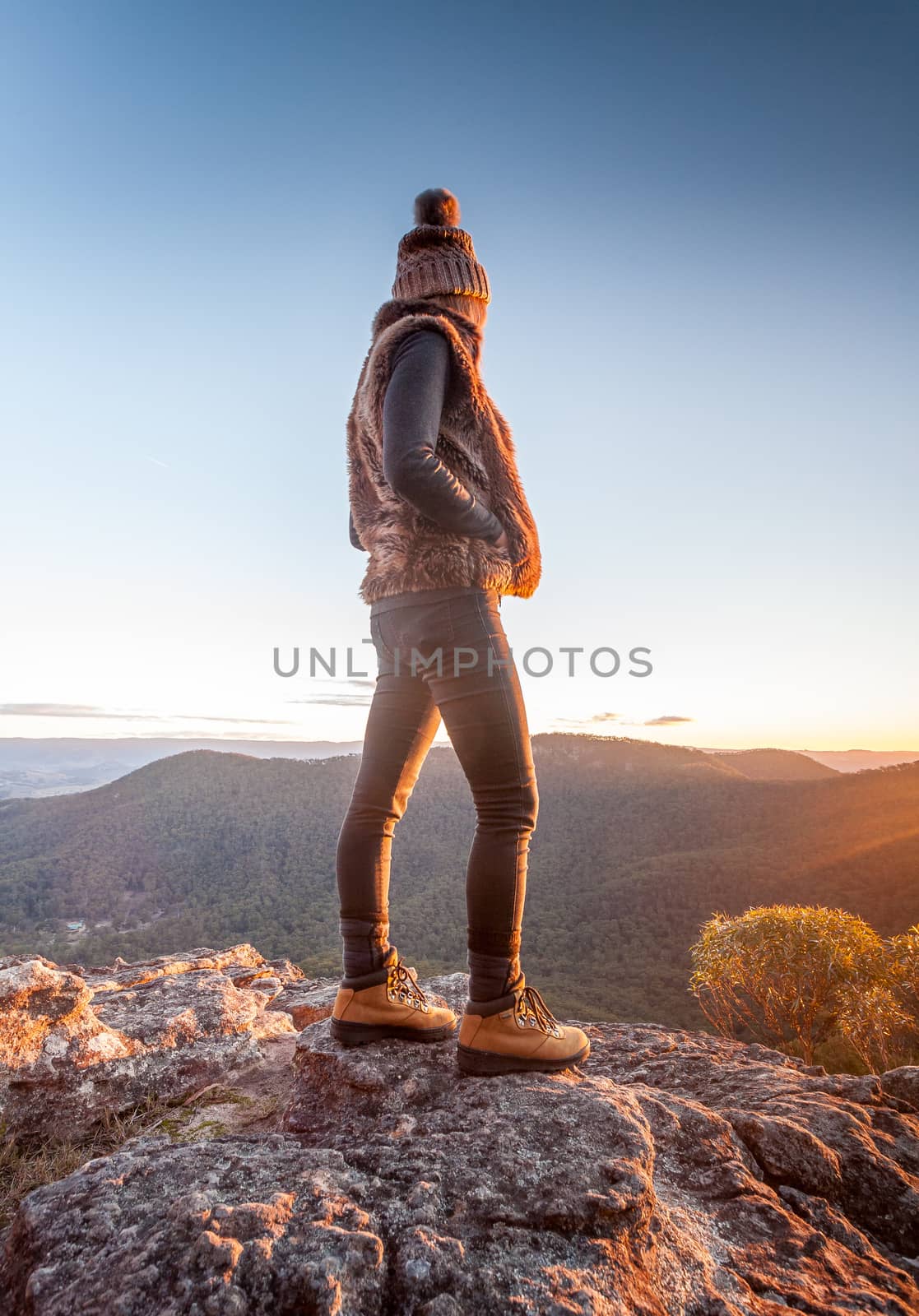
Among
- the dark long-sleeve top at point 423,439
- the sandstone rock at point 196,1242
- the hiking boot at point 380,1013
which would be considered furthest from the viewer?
the hiking boot at point 380,1013

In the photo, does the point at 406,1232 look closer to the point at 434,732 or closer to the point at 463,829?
the point at 434,732

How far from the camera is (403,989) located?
2.20m

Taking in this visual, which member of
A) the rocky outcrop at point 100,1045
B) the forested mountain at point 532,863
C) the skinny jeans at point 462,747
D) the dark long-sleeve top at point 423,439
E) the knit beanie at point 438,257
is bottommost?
the forested mountain at point 532,863

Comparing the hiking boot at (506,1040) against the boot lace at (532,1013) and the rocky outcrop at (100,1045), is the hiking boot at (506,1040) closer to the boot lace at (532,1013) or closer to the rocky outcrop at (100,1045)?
the boot lace at (532,1013)

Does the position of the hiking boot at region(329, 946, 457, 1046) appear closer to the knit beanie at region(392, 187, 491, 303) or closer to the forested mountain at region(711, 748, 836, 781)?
the knit beanie at region(392, 187, 491, 303)

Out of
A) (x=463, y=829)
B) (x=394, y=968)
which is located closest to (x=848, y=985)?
(x=394, y=968)

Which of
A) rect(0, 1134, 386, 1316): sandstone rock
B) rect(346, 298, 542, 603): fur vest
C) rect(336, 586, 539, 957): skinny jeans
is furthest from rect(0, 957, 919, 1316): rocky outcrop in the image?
rect(346, 298, 542, 603): fur vest

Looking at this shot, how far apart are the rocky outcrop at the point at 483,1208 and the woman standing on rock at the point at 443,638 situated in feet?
0.65

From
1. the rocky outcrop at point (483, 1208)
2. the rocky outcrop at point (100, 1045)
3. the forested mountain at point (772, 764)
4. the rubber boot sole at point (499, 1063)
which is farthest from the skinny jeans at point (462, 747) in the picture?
the forested mountain at point (772, 764)

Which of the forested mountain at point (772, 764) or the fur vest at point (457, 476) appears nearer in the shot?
the fur vest at point (457, 476)

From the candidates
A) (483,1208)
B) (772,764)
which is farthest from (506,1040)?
(772,764)

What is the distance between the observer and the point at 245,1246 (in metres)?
1.09

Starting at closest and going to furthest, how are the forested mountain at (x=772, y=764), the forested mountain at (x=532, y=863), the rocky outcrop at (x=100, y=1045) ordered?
the rocky outcrop at (x=100, y=1045) < the forested mountain at (x=532, y=863) < the forested mountain at (x=772, y=764)

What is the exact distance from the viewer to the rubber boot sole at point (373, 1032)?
2139 mm
